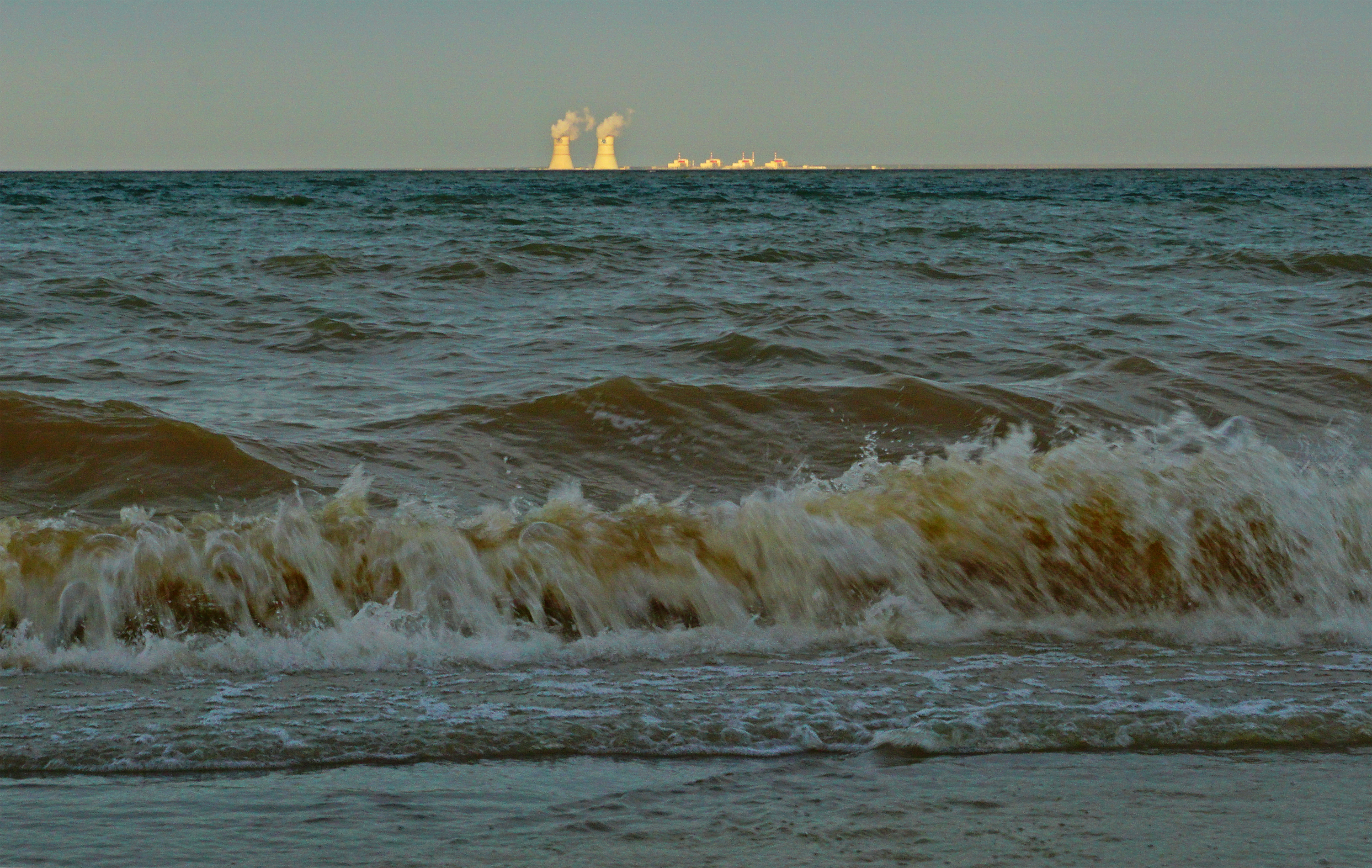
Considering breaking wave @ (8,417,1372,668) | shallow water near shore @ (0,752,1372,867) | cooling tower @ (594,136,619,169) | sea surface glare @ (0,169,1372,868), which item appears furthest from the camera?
cooling tower @ (594,136,619,169)

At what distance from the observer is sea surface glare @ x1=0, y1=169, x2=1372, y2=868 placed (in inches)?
91.5

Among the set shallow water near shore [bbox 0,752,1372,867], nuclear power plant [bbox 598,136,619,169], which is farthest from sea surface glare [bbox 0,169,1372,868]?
nuclear power plant [bbox 598,136,619,169]

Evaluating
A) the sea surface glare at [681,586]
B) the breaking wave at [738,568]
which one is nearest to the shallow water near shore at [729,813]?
the sea surface glare at [681,586]

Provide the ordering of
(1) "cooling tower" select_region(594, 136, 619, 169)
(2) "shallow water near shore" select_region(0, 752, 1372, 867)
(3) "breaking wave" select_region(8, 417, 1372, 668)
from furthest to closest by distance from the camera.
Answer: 1. (1) "cooling tower" select_region(594, 136, 619, 169)
2. (3) "breaking wave" select_region(8, 417, 1372, 668)
3. (2) "shallow water near shore" select_region(0, 752, 1372, 867)

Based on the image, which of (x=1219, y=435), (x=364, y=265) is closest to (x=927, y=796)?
(x=1219, y=435)

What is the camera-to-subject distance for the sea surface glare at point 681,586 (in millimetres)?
2324

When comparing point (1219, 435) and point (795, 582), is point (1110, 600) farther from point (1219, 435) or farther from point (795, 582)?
point (1219, 435)

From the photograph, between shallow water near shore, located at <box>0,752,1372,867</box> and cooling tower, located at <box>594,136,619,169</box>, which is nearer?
shallow water near shore, located at <box>0,752,1372,867</box>

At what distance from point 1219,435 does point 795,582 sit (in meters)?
2.86

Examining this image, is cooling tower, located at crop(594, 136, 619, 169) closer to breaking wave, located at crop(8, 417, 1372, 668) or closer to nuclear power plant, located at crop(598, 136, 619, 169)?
nuclear power plant, located at crop(598, 136, 619, 169)

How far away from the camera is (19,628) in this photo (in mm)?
3461

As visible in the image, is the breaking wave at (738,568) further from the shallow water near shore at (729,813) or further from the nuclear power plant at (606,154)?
the nuclear power plant at (606,154)

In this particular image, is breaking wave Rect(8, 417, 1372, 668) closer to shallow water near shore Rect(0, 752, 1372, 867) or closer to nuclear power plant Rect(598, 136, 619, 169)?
shallow water near shore Rect(0, 752, 1372, 867)

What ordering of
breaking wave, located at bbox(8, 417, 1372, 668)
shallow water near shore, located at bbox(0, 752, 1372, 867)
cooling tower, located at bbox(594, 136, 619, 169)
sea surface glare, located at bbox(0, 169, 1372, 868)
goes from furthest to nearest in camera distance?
cooling tower, located at bbox(594, 136, 619, 169) < breaking wave, located at bbox(8, 417, 1372, 668) < sea surface glare, located at bbox(0, 169, 1372, 868) < shallow water near shore, located at bbox(0, 752, 1372, 867)
